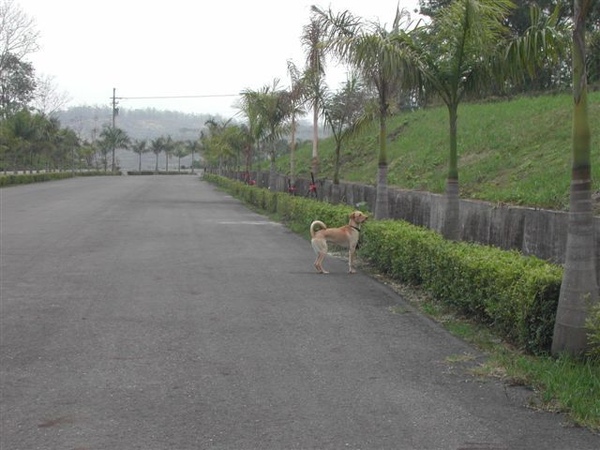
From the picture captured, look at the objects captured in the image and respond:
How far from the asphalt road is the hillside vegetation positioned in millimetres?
4381

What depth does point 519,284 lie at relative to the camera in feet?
20.1

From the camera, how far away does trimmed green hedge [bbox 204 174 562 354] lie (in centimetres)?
593

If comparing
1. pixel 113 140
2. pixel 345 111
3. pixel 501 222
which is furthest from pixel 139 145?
pixel 501 222

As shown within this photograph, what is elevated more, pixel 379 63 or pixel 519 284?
pixel 379 63

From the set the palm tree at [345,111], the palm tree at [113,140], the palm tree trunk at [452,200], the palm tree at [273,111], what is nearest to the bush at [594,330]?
the palm tree trunk at [452,200]

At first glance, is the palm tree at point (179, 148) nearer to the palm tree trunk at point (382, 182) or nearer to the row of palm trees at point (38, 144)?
the row of palm trees at point (38, 144)

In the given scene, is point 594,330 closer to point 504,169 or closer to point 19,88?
point 504,169

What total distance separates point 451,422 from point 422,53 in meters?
6.52

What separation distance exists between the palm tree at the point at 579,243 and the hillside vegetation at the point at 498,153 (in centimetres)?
509

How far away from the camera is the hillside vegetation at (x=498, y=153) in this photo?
12555 mm

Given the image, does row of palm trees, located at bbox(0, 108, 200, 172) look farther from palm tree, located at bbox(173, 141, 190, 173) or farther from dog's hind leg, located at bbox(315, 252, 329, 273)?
dog's hind leg, located at bbox(315, 252, 329, 273)

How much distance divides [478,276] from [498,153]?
10.8 meters

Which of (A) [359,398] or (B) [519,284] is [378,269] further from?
(A) [359,398]

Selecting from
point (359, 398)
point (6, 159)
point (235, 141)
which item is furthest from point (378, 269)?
point (6, 159)
